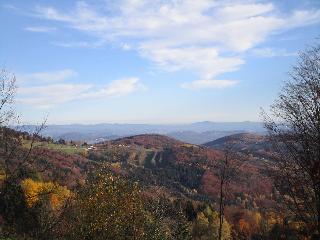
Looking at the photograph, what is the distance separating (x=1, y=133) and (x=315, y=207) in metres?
11.5

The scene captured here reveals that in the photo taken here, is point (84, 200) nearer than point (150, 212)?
Yes

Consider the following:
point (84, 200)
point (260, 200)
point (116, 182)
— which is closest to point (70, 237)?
point (84, 200)

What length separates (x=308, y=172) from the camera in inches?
502

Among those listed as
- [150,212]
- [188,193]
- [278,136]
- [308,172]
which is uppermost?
[278,136]

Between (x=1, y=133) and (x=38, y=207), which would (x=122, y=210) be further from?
(x=1, y=133)

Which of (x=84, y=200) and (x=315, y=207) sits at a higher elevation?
(x=315, y=207)

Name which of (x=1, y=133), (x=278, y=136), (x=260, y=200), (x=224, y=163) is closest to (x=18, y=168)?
(x=1, y=133)

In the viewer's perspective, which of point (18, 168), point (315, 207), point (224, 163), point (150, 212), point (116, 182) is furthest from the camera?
point (150, 212)

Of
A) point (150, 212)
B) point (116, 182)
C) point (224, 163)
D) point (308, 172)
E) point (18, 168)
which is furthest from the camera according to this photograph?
point (150, 212)

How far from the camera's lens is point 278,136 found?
1435 cm

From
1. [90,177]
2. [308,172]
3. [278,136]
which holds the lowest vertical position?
[90,177]

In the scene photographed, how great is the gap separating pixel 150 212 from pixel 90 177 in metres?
11.1

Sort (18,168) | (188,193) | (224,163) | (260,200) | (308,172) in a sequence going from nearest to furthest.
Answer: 1. (308,172)
2. (18,168)
3. (224,163)
4. (260,200)
5. (188,193)

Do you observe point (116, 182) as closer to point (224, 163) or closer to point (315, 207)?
point (224, 163)
